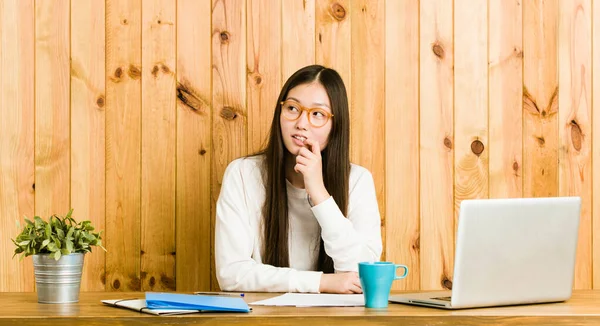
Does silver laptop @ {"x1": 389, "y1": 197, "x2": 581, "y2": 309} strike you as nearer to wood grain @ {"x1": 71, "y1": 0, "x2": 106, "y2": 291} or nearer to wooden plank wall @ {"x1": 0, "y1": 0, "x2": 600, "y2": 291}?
wooden plank wall @ {"x1": 0, "y1": 0, "x2": 600, "y2": 291}

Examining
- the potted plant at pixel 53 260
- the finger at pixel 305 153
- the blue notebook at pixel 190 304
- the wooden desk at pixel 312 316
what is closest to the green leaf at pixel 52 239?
the potted plant at pixel 53 260

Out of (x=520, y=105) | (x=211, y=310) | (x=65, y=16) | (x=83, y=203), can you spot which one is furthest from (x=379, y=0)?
(x=211, y=310)

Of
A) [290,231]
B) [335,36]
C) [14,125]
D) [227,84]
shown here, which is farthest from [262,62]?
[14,125]

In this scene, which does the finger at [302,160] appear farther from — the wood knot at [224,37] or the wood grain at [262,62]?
the wood knot at [224,37]

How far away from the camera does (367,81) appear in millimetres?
2436

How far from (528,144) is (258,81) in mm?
957

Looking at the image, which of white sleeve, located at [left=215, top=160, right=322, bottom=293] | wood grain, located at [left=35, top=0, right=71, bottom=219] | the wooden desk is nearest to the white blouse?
white sleeve, located at [left=215, top=160, right=322, bottom=293]

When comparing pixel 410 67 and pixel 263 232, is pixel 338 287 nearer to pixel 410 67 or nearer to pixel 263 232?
pixel 263 232

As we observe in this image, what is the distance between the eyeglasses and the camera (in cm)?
212

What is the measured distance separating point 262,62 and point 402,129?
529 mm

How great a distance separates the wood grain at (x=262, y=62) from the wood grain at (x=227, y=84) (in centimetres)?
2

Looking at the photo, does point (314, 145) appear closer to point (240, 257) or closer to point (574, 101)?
point (240, 257)

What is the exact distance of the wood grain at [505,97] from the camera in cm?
246

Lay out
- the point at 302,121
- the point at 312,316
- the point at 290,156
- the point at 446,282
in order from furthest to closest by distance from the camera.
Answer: the point at 446,282 < the point at 290,156 < the point at 302,121 < the point at 312,316
